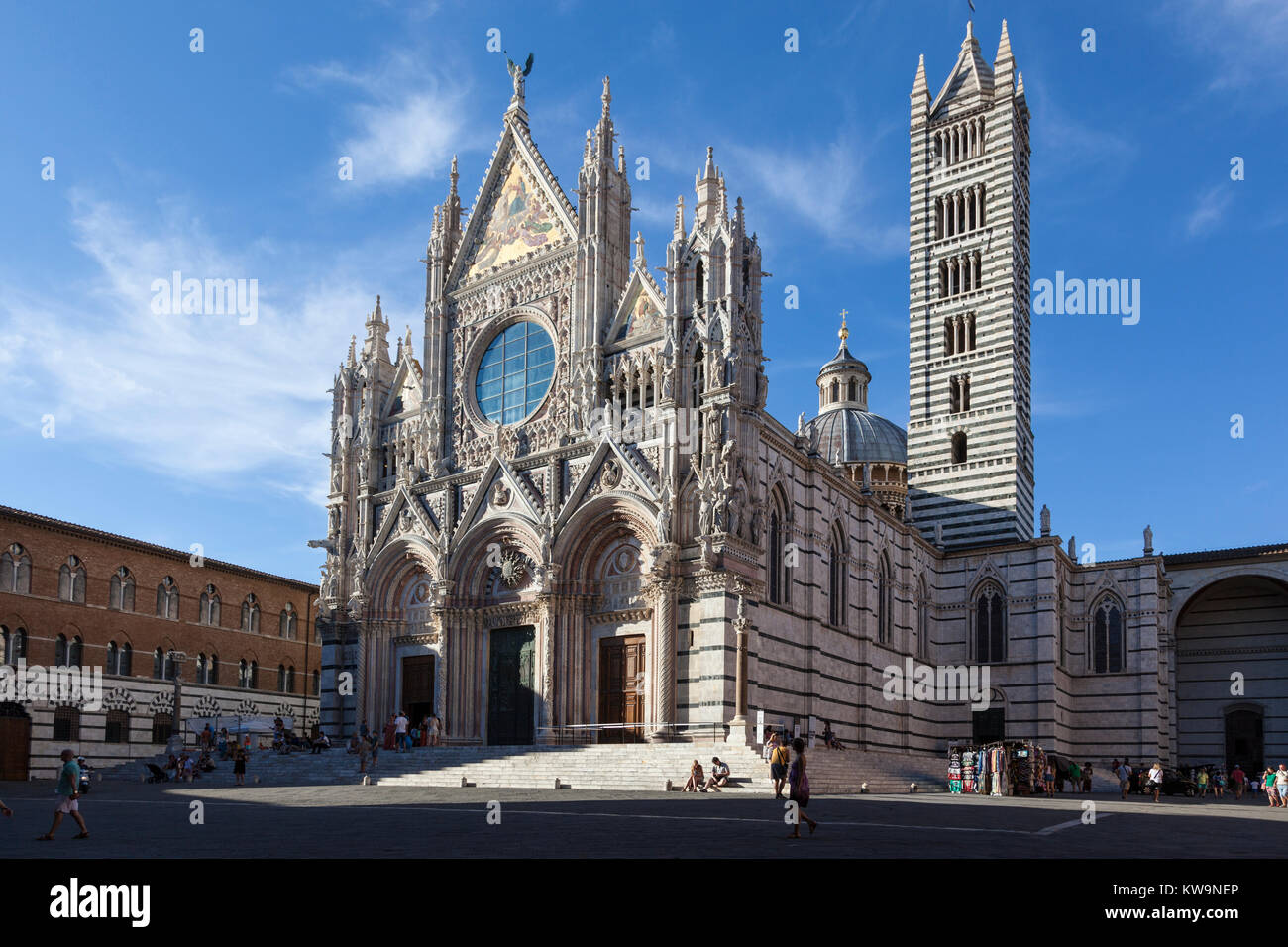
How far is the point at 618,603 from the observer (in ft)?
114

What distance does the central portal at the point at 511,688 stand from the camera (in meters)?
36.2

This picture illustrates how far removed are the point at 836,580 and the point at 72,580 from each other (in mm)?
27086

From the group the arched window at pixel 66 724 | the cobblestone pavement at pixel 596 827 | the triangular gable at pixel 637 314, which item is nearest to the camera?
the cobblestone pavement at pixel 596 827

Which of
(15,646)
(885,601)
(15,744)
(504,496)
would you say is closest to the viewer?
(504,496)

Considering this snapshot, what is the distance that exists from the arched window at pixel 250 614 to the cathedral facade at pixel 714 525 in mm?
12108

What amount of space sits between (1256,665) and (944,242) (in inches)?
930

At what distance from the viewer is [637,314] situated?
36.6m

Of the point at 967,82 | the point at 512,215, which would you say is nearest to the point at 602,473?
the point at 512,215

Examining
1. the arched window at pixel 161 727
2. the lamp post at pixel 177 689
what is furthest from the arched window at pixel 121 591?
the arched window at pixel 161 727

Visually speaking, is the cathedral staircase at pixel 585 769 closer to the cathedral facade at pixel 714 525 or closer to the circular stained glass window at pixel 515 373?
the cathedral facade at pixel 714 525

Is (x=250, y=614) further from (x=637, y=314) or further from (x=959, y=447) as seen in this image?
(x=959, y=447)
